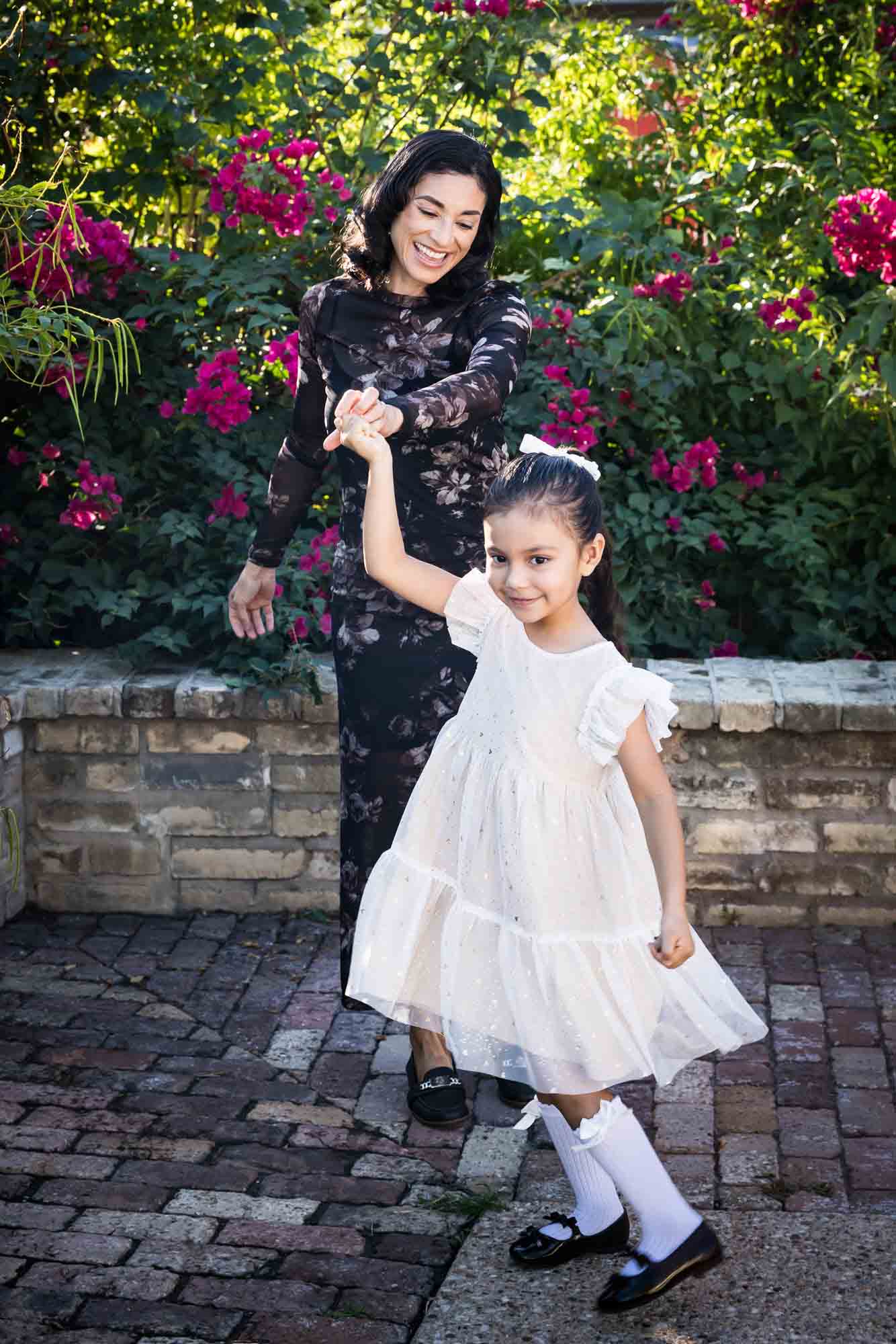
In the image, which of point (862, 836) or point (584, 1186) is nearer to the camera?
point (584, 1186)

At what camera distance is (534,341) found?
477 centimetres

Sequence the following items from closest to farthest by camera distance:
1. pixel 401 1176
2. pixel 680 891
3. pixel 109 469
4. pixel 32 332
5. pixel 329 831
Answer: pixel 680 891 → pixel 401 1176 → pixel 32 332 → pixel 329 831 → pixel 109 469

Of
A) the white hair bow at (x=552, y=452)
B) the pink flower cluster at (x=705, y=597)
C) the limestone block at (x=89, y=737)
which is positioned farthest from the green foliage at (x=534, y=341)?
the white hair bow at (x=552, y=452)

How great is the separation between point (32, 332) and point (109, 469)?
125 centimetres

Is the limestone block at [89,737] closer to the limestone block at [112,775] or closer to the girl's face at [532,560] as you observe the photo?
the limestone block at [112,775]

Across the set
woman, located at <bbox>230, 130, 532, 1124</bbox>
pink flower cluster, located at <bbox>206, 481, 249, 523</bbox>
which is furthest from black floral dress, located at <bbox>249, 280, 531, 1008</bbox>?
pink flower cluster, located at <bbox>206, 481, 249, 523</bbox>

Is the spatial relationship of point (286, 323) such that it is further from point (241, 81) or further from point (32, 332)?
point (32, 332)

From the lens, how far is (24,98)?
4.90 metres

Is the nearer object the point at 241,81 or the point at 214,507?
the point at 214,507

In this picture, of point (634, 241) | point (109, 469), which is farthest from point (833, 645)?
point (109, 469)

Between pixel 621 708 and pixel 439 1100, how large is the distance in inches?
45.3

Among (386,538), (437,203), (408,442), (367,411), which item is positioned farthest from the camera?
(408,442)

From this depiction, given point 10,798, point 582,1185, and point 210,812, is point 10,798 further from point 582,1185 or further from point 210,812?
point 582,1185

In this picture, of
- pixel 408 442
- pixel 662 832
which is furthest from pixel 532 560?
pixel 408 442
